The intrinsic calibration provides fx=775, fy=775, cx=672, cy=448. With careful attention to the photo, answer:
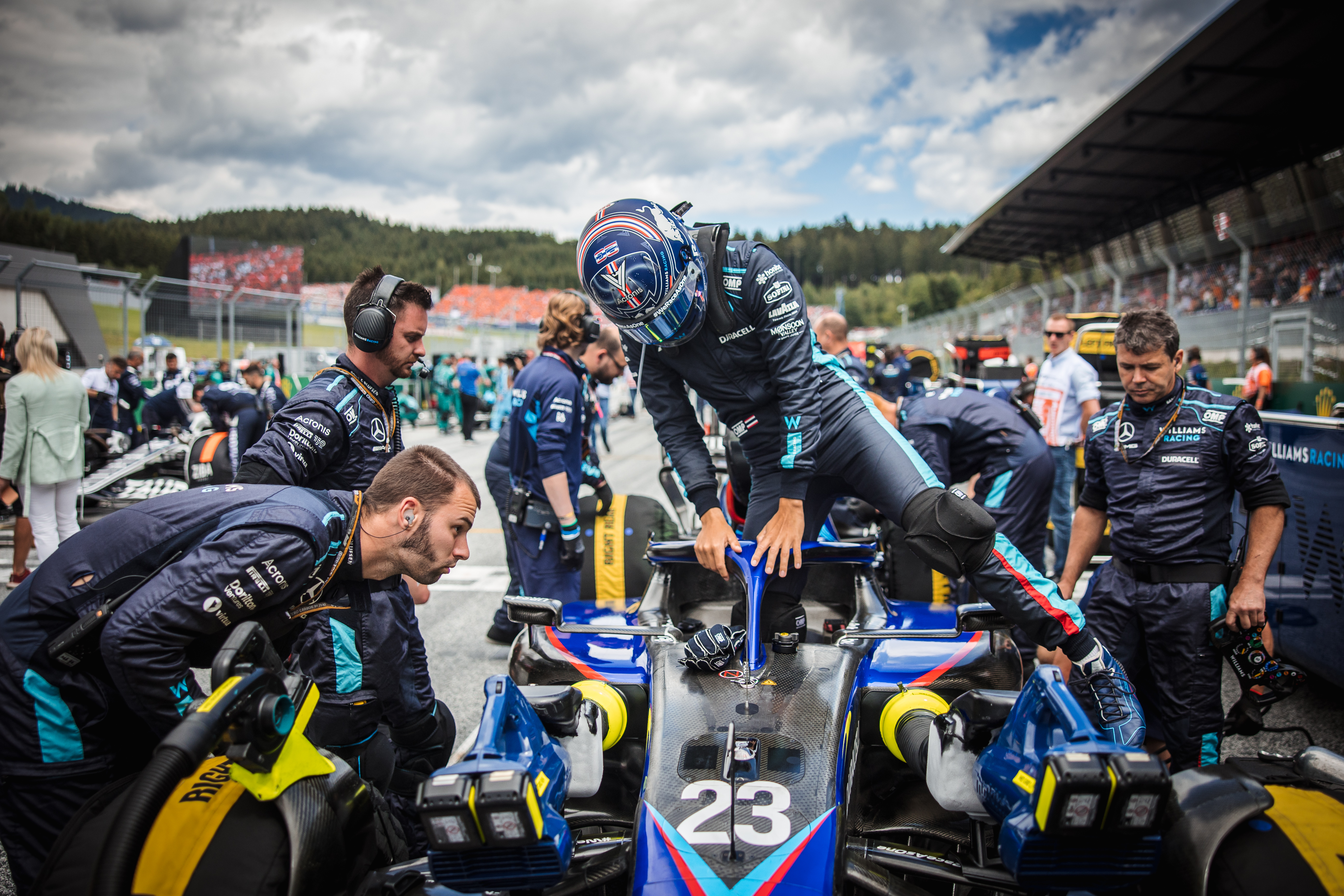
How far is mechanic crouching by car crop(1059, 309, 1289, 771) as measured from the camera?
111 inches

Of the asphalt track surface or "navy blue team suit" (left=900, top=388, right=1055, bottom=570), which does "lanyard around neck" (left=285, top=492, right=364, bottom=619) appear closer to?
the asphalt track surface

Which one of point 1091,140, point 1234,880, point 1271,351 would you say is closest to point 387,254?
point 1091,140

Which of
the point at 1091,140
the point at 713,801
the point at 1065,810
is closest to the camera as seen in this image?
the point at 1065,810

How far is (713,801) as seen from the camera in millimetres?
1983

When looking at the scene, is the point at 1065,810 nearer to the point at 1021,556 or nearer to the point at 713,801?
the point at 713,801

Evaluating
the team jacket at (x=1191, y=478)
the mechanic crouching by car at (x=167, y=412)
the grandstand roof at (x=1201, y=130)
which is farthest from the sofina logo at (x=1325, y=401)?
the mechanic crouching by car at (x=167, y=412)

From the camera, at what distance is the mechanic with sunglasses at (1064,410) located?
655 cm

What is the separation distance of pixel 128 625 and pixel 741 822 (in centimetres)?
150

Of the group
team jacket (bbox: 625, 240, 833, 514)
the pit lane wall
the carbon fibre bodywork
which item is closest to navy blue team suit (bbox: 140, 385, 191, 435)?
the carbon fibre bodywork

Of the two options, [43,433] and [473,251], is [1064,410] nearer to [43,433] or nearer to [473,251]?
[43,433]

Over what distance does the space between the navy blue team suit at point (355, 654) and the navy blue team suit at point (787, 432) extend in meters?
1.16

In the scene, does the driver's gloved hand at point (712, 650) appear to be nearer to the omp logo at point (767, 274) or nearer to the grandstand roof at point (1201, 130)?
the omp logo at point (767, 274)

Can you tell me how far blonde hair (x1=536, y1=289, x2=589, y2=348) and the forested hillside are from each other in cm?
5839

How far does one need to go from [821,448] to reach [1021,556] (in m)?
0.80
